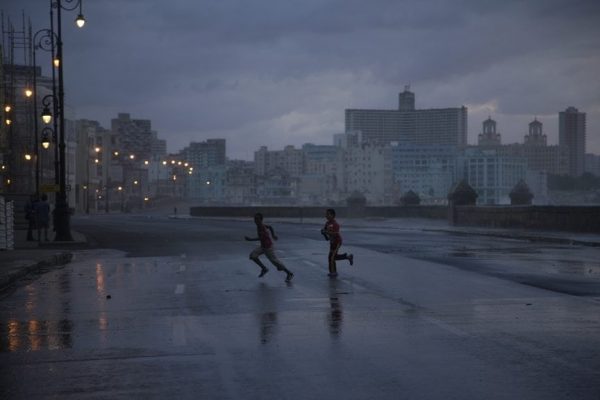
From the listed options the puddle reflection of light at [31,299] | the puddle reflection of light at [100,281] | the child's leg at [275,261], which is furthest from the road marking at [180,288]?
the puddle reflection of light at [31,299]

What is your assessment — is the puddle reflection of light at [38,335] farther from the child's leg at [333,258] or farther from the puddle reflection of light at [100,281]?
the child's leg at [333,258]

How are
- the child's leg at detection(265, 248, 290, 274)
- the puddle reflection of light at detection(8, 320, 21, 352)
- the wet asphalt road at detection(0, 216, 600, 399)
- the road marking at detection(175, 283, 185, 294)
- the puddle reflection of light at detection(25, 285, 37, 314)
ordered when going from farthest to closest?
the child's leg at detection(265, 248, 290, 274) < the road marking at detection(175, 283, 185, 294) < the puddle reflection of light at detection(25, 285, 37, 314) < the puddle reflection of light at detection(8, 320, 21, 352) < the wet asphalt road at detection(0, 216, 600, 399)

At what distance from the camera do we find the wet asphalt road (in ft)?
25.8

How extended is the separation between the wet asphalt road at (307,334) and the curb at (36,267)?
1.72 ft

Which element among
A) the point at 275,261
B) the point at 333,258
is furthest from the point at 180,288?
the point at 333,258

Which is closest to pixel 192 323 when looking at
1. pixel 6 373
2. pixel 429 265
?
pixel 6 373

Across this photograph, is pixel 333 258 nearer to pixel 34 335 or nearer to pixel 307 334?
pixel 307 334

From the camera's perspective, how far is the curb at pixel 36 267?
728 inches

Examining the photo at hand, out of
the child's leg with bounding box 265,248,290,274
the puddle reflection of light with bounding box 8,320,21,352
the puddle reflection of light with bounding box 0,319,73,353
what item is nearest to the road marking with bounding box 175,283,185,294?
the child's leg with bounding box 265,248,290,274

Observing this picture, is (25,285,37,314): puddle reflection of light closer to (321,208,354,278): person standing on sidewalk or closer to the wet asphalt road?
the wet asphalt road

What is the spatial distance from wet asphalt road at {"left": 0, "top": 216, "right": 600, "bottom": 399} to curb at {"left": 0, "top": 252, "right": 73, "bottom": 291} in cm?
52

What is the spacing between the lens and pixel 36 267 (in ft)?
74.7

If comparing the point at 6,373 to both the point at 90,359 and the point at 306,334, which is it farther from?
the point at 306,334

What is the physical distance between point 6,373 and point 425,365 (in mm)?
4165
